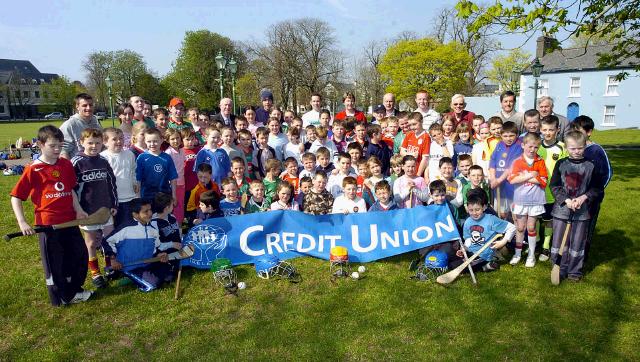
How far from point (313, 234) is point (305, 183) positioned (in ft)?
3.30

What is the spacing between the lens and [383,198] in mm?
A: 6555

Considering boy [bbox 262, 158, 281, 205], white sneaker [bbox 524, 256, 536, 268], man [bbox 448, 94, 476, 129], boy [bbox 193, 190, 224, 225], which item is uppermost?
man [bbox 448, 94, 476, 129]

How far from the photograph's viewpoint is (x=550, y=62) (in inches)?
1711

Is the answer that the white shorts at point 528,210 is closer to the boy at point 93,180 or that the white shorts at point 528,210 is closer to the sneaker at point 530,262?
the sneaker at point 530,262

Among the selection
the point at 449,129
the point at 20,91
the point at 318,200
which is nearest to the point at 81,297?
the point at 318,200

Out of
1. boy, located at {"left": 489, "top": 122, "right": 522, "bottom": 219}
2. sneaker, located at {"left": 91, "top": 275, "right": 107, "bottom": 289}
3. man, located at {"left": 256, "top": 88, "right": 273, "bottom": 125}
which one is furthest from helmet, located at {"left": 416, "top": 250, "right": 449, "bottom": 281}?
man, located at {"left": 256, "top": 88, "right": 273, "bottom": 125}

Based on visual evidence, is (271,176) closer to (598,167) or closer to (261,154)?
(261,154)

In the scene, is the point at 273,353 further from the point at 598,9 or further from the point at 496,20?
the point at 598,9

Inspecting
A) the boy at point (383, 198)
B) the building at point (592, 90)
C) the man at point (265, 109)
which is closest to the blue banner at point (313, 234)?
the boy at point (383, 198)

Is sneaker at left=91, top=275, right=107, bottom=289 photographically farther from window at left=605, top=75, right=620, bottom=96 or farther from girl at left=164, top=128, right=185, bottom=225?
window at left=605, top=75, right=620, bottom=96

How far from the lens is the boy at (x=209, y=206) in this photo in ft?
21.8

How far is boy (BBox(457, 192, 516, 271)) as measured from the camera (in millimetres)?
5902

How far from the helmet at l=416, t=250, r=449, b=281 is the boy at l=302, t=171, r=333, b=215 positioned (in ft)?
A: 6.07

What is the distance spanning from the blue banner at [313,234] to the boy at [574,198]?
1437mm
